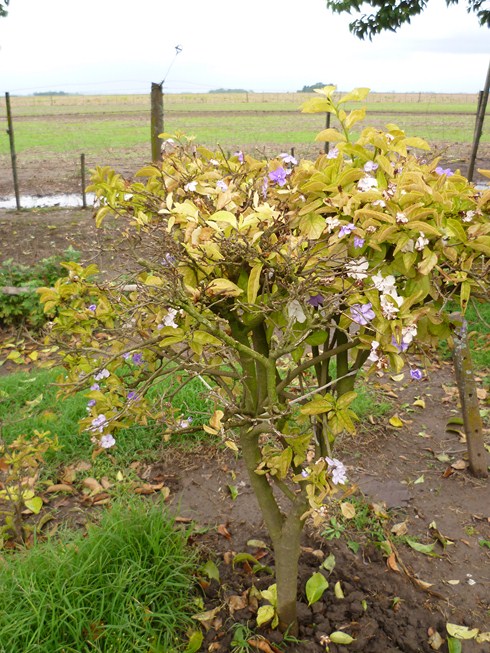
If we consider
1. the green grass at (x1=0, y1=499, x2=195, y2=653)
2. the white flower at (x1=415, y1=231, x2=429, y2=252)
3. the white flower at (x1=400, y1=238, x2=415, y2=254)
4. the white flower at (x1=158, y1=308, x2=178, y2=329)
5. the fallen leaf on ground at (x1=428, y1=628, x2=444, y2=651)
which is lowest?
the fallen leaf on ground at (x1=428, y1=628, x2=444, y2=651)

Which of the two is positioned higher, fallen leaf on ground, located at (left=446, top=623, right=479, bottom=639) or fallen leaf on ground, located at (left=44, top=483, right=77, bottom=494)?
fallen leaf on ground, located at (left=446, top=623, right=479, bottom=639)

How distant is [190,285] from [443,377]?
12.5ft

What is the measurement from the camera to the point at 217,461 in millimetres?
3660

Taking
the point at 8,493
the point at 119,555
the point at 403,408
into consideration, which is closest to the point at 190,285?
the point at 119,555

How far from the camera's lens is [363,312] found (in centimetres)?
149

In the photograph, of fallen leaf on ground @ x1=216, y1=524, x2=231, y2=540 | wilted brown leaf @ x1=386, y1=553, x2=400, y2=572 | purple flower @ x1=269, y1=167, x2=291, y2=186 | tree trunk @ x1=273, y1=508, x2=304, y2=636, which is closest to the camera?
purple flower @ x1=269, y1=167, x2=291, y2=186

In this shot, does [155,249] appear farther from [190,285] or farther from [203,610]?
[203,610]

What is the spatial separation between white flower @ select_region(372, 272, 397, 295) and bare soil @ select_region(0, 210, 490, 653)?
0.97 metres

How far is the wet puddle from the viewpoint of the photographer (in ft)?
34.5

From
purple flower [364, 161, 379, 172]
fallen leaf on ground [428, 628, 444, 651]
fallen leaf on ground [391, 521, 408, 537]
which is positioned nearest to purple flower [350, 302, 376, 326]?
purple flower [364, 161, 379, 172]

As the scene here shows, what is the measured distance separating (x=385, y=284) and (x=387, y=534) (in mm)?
A: 1920

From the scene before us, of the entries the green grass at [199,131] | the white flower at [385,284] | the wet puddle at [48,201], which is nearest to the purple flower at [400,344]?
the white flower at [385,284]

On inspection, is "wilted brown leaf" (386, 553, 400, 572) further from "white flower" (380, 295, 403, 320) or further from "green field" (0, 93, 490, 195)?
"green field" (0, 93, 490, 195)

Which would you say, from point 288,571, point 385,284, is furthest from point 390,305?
point 288,571
